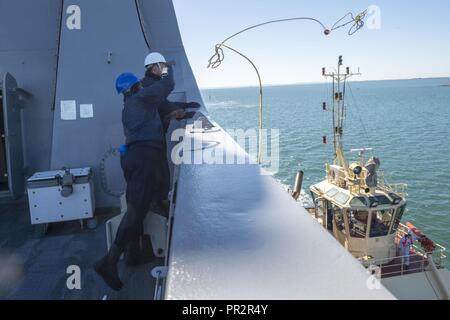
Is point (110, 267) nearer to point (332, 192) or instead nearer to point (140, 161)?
point (140, 161)

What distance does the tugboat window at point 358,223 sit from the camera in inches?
528

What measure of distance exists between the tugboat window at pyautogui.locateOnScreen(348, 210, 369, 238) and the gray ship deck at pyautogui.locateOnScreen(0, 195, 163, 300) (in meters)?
10.9

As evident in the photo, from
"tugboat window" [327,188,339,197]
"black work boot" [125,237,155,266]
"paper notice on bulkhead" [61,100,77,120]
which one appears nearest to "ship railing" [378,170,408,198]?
"tugboat window" [327,188,339,197]

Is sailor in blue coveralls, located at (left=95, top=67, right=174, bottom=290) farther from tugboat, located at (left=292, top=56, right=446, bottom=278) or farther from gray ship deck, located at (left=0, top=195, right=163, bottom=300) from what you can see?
tugboat, located at (left=292, top=56, right=446, bottom=278)

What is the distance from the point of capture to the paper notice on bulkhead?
192 inches

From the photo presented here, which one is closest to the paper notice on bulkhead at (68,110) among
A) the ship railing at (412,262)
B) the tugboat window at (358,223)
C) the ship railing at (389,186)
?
the ship railing at (412,262)

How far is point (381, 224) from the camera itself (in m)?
13.5

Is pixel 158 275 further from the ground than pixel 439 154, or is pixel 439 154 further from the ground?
pixel 158 275

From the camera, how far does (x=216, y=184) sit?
2125mm

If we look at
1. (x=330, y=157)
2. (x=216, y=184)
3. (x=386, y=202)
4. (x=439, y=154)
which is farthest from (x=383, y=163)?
(x=216, y=184)

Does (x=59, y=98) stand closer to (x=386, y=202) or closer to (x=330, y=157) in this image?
(x=386, y=202)

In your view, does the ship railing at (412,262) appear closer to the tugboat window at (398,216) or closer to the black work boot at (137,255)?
the tugboat window at (398,216)
